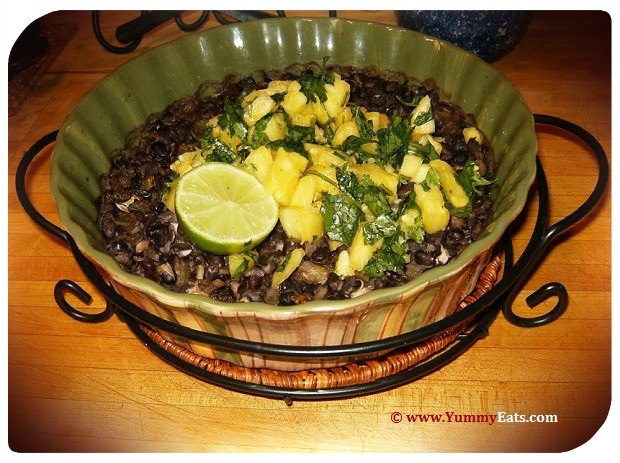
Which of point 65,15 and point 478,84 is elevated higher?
point 478,84

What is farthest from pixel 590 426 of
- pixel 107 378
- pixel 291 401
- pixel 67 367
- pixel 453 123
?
pixel 67 367

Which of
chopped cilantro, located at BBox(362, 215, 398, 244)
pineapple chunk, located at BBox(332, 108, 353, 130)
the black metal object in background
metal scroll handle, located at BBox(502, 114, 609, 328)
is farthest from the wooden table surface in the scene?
the black metal object in background

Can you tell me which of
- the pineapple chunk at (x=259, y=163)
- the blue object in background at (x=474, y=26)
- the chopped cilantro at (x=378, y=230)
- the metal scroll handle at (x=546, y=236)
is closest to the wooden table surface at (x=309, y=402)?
the metal scroll handle at (x=546, y=236)

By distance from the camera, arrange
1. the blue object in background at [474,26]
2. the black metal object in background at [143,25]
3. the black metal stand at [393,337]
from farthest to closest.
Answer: the black metal object in background at [143,25]
the blue object in background at [474,26]
the black metal stand at [393,337]

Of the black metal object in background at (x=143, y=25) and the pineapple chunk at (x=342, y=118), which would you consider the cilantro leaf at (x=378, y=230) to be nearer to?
the pineapple chunk at (x=342, y=118)

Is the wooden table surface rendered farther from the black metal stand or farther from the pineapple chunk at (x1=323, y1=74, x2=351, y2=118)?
the pineapple chunk at (x1=323, y1=74, x2=351, y2=118)

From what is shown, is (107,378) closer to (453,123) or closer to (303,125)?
(303,125)
